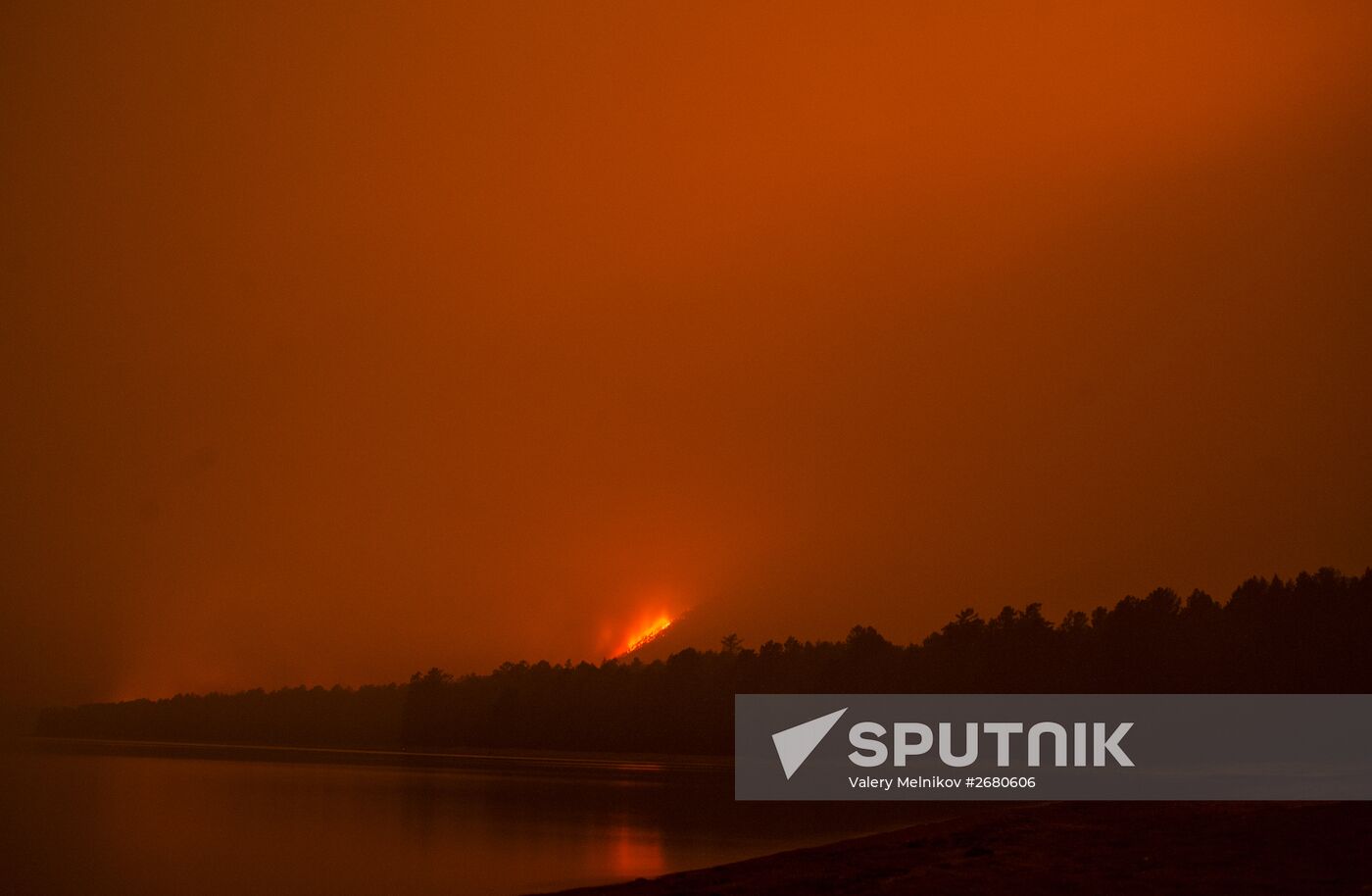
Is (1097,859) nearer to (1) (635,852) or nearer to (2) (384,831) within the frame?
(1) (635,852)

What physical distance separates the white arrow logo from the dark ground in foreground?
55576 mm

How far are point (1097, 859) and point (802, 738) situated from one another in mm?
76667

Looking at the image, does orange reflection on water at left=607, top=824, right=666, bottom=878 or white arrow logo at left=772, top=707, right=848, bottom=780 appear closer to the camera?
orange reflection on water at left=607, top=824, right=666, bottom=878

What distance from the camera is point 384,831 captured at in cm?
5109

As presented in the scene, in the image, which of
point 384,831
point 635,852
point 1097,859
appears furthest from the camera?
point 384,831

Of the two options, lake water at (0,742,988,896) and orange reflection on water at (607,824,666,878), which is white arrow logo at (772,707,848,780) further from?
orange reflection on water at (607,824,666,878)
